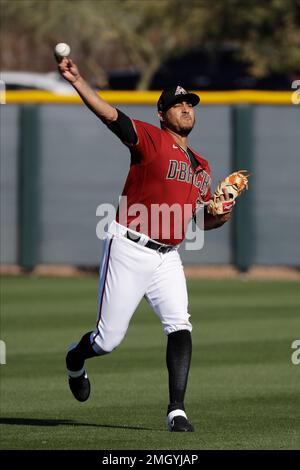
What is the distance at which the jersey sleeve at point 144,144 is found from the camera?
7242mm

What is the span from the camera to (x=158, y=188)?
290 inches

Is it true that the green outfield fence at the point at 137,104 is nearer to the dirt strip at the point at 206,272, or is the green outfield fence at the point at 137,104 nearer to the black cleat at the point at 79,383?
the dirt strip at the point at 206,272

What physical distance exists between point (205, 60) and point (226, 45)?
0.76 metres

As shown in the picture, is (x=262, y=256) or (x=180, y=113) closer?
(x=180, y=113)

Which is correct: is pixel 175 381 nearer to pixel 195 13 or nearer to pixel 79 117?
pixel 79 117

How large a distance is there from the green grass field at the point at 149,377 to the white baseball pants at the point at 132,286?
615 millimetres

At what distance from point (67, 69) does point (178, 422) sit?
2.04 meters

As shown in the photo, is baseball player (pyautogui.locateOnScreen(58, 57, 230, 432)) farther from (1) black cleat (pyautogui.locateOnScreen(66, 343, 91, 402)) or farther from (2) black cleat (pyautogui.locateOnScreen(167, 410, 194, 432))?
(1) black cleat (pyautogui.locateOnScreen(66, 343, 91, 402))

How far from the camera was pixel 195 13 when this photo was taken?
26719 mm

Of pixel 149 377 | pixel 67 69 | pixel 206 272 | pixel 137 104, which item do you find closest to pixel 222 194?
pixel 67 69

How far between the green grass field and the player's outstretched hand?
1.95 metres

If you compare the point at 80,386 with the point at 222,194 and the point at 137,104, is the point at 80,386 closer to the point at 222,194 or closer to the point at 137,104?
the point at 222,194

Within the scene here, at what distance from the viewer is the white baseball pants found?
7383 mm
